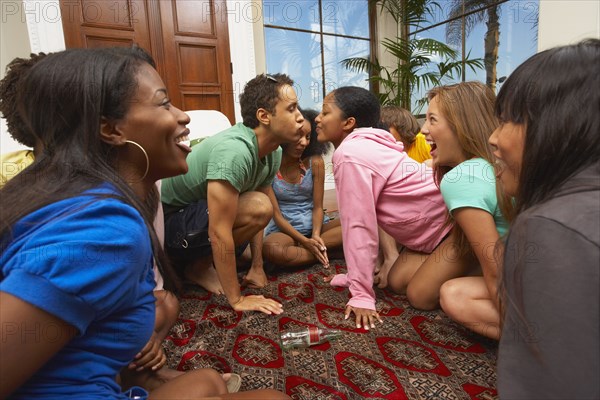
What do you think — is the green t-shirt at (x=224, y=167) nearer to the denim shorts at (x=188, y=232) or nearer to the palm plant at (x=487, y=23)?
the denim shorts at (x=188, y=232)

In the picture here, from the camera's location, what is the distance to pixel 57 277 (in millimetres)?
516

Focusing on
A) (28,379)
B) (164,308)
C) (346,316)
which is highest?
(28,379)

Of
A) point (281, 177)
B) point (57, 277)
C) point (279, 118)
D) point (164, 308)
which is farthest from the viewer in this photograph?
point (281, 177)

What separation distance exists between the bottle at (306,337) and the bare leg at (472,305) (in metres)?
0.42

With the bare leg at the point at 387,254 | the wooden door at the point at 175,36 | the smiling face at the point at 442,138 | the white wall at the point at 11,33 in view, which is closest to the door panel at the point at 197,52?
the wooden door at the point at 175,36

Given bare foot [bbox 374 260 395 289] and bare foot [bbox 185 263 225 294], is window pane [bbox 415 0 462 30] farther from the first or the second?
bare foot [bbox 185 263 225 294]

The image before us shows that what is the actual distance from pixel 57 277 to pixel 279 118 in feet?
4.49

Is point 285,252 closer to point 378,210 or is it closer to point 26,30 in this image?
point 378,210

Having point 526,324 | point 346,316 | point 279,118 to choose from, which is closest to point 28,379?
point 526,324

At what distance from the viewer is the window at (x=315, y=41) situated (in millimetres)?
4613

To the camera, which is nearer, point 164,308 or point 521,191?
point 521,191

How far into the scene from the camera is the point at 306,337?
1.36m

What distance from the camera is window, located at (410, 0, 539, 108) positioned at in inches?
155

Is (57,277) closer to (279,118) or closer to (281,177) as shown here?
(279,118)
